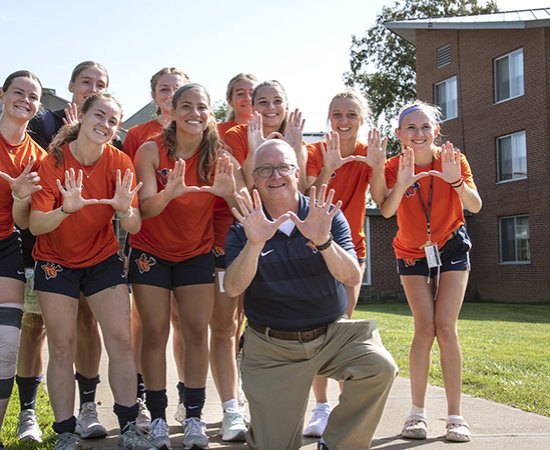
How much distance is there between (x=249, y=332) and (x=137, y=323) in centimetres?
150

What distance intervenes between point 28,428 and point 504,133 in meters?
22.2

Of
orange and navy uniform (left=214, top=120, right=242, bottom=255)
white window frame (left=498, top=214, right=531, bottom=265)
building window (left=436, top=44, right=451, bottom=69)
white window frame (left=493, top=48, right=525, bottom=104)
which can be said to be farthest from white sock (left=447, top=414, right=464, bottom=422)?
building window (left=436, top=44, right=451, bottom=69)

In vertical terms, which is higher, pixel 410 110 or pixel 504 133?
pixel 504 133

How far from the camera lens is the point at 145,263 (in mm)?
4719

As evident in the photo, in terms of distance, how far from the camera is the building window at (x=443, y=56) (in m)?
27.6

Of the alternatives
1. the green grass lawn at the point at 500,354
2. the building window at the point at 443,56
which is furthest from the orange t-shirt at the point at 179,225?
the building window at the point at 443,56

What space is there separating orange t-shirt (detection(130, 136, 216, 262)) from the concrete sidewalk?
1256 mm

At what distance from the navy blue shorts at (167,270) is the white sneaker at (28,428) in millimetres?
1257

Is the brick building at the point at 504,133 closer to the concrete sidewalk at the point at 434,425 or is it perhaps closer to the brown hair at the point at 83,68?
the concrete sidewalk at the point at 434,425

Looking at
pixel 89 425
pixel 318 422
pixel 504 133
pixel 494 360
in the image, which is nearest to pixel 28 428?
pixel 89 425

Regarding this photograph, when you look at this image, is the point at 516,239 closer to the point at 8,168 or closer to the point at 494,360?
the point at 494,360

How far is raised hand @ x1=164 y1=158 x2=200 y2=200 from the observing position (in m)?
4.52

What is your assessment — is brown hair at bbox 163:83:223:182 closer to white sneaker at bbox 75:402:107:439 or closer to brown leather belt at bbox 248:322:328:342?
brown leather belt at bbox 248:322:328:342

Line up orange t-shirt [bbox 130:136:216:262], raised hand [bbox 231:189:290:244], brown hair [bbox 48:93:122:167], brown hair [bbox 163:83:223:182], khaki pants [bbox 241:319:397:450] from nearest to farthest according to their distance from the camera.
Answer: raised hand [bbox 231:189:290:244]
khaki pants [bbox 241:319:397:450]
brown hair [bbox 48:93:122:167]
orange t-shirt [bbox 130:136:216:262]
brown hair [bbox 163:83:223:182]
